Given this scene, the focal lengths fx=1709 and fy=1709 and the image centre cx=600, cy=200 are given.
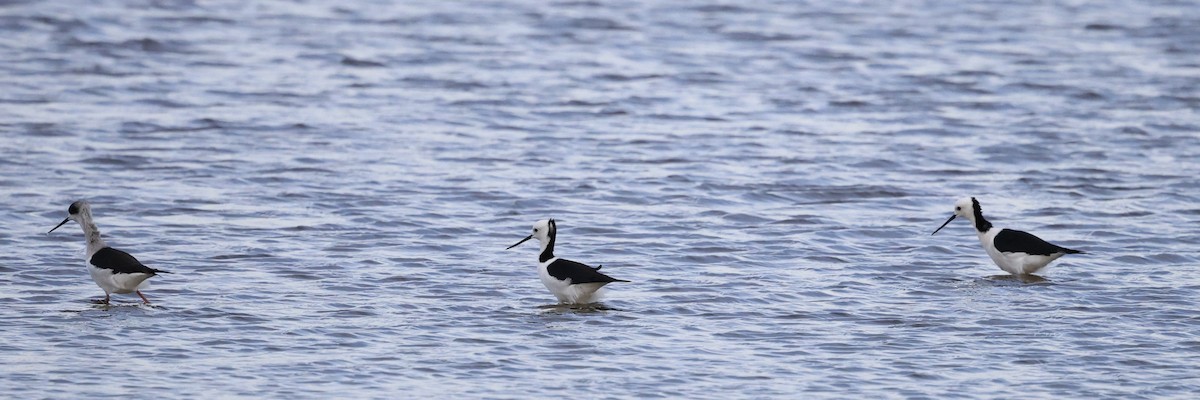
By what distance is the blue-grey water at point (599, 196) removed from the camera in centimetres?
1123

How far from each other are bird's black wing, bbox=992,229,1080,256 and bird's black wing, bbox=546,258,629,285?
3646 mm

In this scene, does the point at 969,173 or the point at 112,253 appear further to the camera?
the point at 969,173

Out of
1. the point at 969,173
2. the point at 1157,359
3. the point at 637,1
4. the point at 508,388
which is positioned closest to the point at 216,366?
the point at 508,388

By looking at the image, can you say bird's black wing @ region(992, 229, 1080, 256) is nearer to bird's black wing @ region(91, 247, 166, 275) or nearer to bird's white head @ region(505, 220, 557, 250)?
bird's white head @ region(505, 220, 557, 250)

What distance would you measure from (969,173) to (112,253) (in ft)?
34.2

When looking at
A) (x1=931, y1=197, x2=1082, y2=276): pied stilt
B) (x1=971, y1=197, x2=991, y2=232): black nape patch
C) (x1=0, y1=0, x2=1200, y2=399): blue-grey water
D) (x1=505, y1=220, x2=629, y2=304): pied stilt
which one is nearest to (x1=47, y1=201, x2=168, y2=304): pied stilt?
(x1=0, y1=0, x2=1200, y2=399): blue-grey water

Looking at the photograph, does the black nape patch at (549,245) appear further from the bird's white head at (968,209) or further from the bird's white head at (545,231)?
the bird's white head at (968,209)

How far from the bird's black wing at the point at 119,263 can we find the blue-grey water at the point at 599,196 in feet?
0.98

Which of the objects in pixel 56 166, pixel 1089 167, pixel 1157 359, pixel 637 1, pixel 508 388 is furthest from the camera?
pixel 637 1

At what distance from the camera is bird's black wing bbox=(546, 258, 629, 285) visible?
507 inches

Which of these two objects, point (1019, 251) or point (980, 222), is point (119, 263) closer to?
point (1019, 251)

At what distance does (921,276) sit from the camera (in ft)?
47.1

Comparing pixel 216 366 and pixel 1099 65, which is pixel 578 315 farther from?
pixel 1099 65

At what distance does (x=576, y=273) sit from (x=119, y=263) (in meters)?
3.35
